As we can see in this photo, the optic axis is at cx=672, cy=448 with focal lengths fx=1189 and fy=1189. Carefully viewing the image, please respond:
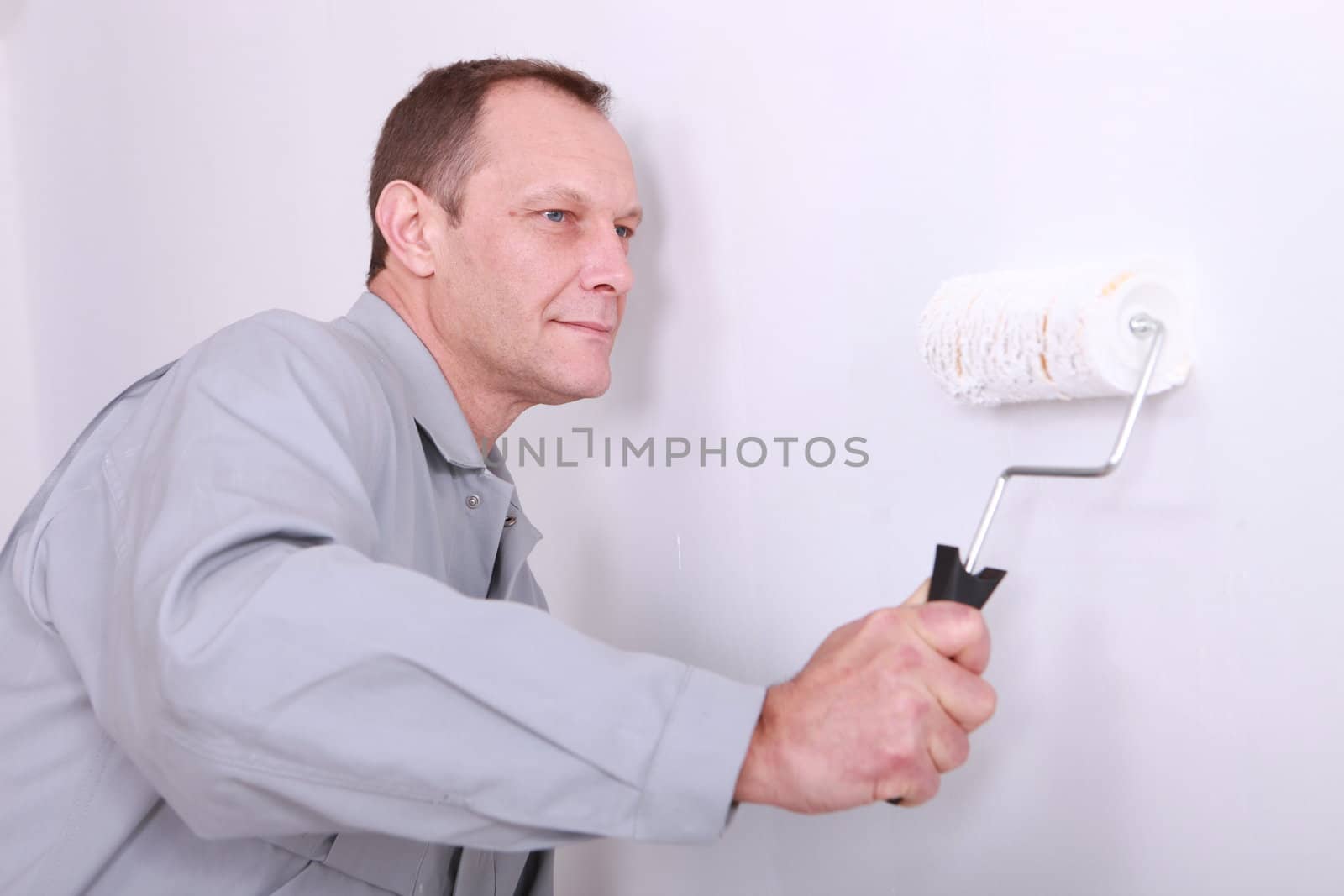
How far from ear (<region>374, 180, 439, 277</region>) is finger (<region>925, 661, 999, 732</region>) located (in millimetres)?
706

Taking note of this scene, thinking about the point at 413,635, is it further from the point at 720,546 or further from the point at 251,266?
the point at 251,266

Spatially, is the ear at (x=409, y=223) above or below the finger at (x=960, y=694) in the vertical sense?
above

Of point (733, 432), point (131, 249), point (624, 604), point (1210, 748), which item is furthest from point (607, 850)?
point (131, 249)

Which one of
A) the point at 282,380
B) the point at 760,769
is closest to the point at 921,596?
the point at 760,769

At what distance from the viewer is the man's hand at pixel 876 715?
2.07ft

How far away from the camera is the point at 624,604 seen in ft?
4.23

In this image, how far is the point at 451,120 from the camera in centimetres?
119

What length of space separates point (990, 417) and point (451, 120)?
617 mm

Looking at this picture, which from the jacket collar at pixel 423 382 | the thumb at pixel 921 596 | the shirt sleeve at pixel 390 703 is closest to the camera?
the shirt sleeve at pixel 390 703

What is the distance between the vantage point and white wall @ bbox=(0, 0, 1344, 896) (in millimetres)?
766

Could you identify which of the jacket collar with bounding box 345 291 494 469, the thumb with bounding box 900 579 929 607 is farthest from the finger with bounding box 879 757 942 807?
the jacket collar with bounding box 345 291 494 469

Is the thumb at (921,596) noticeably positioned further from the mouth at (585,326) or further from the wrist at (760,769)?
the mouth at (585,326)

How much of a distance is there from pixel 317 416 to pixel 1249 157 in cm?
62

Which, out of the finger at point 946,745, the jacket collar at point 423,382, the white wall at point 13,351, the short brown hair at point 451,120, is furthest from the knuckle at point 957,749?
the white wall at point 13,351
